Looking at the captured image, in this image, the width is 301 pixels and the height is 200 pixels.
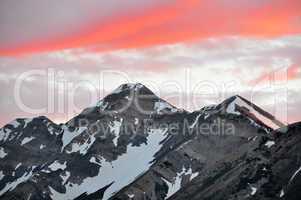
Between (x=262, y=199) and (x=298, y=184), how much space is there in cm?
1295

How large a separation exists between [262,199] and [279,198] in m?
7.27

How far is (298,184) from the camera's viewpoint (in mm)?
193250

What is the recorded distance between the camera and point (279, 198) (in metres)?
194

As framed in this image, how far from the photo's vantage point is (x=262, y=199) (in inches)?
7869

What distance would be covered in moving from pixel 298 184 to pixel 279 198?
7077 mm
